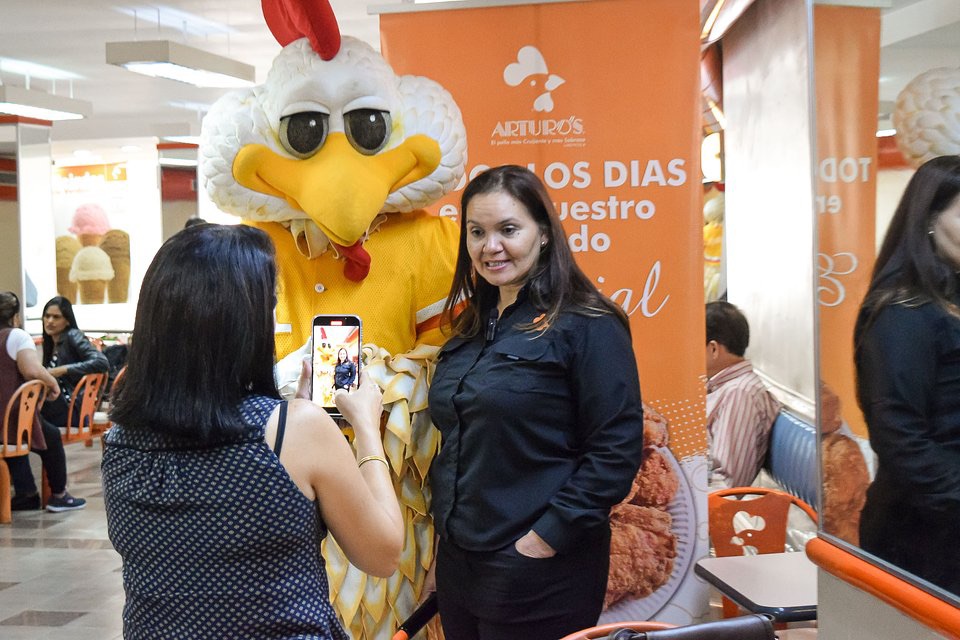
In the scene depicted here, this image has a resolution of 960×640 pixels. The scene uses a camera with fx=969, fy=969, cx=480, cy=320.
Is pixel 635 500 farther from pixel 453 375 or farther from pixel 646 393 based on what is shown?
pixel 453 375

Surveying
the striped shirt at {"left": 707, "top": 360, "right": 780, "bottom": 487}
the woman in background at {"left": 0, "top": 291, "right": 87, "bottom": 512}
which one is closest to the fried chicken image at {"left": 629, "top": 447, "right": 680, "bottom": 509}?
the striped shirt at {"left": 707, "top": 360, "right": 780, "bottom": 487}

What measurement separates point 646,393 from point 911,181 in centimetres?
189

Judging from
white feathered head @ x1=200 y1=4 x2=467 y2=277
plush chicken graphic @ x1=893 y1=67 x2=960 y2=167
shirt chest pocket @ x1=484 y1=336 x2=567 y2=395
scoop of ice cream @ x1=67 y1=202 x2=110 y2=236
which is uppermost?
scoop of ice cream @ x1=67 y1=202 x2=110 y2=236

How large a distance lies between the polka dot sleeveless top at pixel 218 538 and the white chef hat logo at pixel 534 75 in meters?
2.03

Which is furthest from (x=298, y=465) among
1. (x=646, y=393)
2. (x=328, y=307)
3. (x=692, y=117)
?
(x=692, y=117)

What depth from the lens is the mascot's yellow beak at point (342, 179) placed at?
223 cm

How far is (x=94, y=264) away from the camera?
1287cm

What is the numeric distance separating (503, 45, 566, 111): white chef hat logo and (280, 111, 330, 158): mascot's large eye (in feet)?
3.36

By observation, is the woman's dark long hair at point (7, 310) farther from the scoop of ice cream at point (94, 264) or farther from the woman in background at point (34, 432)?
the scoop of ice cream at point (94, 264)

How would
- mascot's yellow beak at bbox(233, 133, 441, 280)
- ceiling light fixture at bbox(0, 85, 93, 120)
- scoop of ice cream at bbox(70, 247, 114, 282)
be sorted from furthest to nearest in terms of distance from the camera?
scoop of ice cream at bbox(70, 247, 114, 282) → ceiling light fixture at bbox(0, 85, 93, 120) → mascot's yellow beak at bbox(233, 133, 441, 280)

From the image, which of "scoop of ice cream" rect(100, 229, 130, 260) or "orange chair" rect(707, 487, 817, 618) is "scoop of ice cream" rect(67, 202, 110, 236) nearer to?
"scoop of ice cream" rect(100, 229, 130, 260)

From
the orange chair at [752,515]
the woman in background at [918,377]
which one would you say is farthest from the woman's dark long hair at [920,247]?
the orange chair at [752,515]

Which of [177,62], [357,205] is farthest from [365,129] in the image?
[177,62]

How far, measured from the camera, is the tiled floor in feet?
13.9
